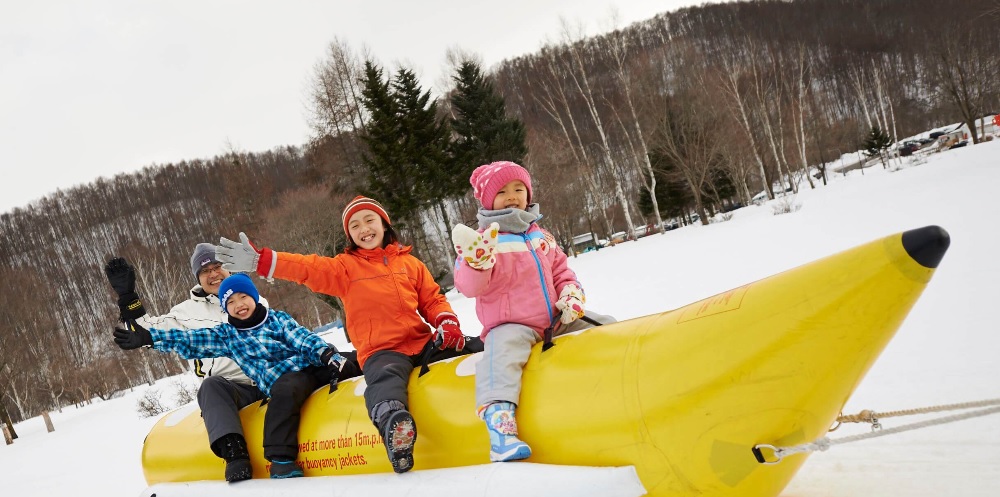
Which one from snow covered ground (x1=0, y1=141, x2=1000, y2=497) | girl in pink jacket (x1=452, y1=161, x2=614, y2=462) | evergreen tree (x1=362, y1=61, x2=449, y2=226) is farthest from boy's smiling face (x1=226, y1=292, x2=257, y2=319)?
evergreen tree (x1=362, y1=61, x2=449, y2=226)

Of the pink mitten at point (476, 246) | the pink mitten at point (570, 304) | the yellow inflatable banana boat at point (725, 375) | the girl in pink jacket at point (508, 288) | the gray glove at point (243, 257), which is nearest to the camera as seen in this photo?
the yellow inflatable banana boat at point (725, 375)

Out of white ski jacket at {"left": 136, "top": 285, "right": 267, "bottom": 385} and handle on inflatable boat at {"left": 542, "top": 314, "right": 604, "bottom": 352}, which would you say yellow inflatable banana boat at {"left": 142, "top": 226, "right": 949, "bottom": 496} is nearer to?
handle on inflatable boat at {"left": 542, "top": 314, "right": 604, "bottom": 352}

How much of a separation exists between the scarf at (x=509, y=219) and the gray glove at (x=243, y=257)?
1.36 m

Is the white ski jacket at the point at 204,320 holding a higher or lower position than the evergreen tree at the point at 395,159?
lower

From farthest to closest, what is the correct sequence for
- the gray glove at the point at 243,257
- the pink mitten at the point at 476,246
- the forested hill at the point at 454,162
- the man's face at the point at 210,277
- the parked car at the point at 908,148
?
the parked car at the point at 908,148, the forested hill at the point at 454,162, the man's face at the point at 210,277, the gray glove at the point at 243,257, the pink mitten at the point at 476,246

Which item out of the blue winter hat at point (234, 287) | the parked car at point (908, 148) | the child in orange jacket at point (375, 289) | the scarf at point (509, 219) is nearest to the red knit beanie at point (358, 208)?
the child in orange jacket at point (375, 289)

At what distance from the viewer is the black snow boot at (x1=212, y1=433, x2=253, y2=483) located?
3455 mm

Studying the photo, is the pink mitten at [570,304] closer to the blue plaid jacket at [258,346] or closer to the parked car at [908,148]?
the blue plaid jacket at [258,346]

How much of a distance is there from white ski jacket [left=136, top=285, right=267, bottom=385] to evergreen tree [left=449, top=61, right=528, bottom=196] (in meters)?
20.7

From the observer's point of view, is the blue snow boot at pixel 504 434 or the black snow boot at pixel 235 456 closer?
the blue snow boot at pixel 504 434

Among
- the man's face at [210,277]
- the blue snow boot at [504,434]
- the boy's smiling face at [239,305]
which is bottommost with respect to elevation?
the blue snow boot at [504,434]

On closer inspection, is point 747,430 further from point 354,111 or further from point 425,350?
point 354,111

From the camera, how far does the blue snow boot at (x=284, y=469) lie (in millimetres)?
3283

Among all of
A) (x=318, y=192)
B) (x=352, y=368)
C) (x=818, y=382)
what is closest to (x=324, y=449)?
(x=352, y=368)
